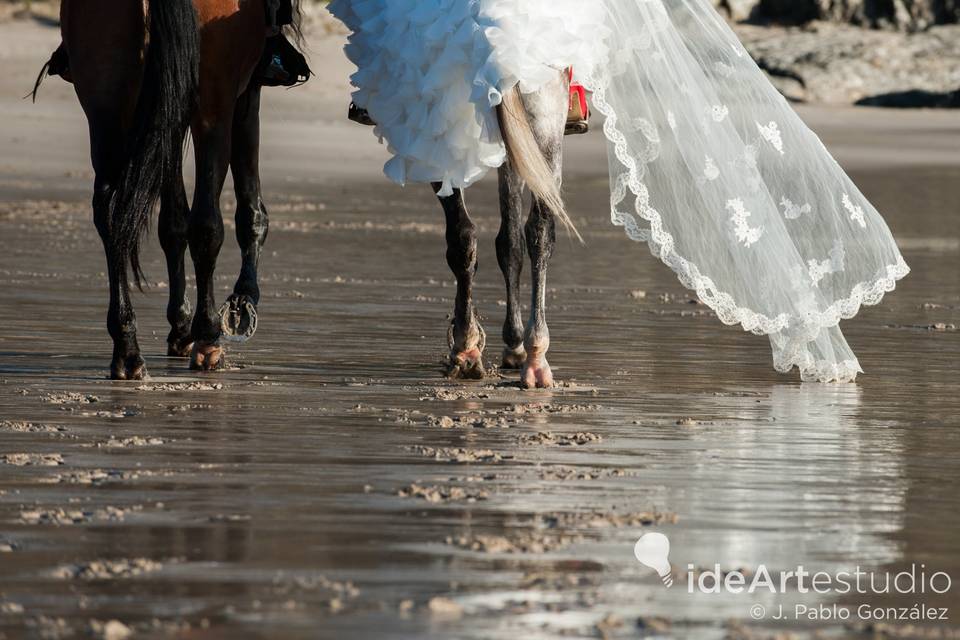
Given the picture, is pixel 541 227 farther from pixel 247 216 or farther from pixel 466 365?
pixel 247 216

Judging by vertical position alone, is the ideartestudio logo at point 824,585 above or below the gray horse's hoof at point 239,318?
below

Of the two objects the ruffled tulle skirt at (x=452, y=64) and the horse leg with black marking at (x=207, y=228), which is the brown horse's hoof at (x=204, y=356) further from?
the ruffled tulle skirt at (x=452, y=64)

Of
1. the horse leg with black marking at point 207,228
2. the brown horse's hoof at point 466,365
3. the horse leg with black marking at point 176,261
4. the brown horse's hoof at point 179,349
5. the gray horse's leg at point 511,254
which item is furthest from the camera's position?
the brown horse's hoof at point 179,349

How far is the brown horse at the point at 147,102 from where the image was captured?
7219 mm

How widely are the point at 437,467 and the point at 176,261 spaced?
2886 millimetres

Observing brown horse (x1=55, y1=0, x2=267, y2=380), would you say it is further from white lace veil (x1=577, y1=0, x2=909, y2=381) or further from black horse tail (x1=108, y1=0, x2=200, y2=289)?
white lace veil (x1=577, y1=0, x2=909, y2=381)

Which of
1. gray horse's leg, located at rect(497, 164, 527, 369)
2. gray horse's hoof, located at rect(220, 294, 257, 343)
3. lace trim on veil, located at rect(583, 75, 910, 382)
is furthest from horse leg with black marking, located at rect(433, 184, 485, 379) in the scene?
gray horse's hoof, located at rect(220, 294, 257, 343)

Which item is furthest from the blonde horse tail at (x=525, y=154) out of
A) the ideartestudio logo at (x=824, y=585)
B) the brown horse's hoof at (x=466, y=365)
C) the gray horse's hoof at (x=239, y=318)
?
the ideartestudio logo at (x=824, y=585)

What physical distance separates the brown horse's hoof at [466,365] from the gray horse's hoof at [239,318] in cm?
107

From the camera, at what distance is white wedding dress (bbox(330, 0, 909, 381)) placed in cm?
732

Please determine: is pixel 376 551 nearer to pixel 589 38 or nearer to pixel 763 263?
pixel 589 38

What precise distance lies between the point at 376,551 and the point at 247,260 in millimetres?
4187

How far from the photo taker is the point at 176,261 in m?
8.26

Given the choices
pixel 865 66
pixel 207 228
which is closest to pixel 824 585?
pixel 207 228
